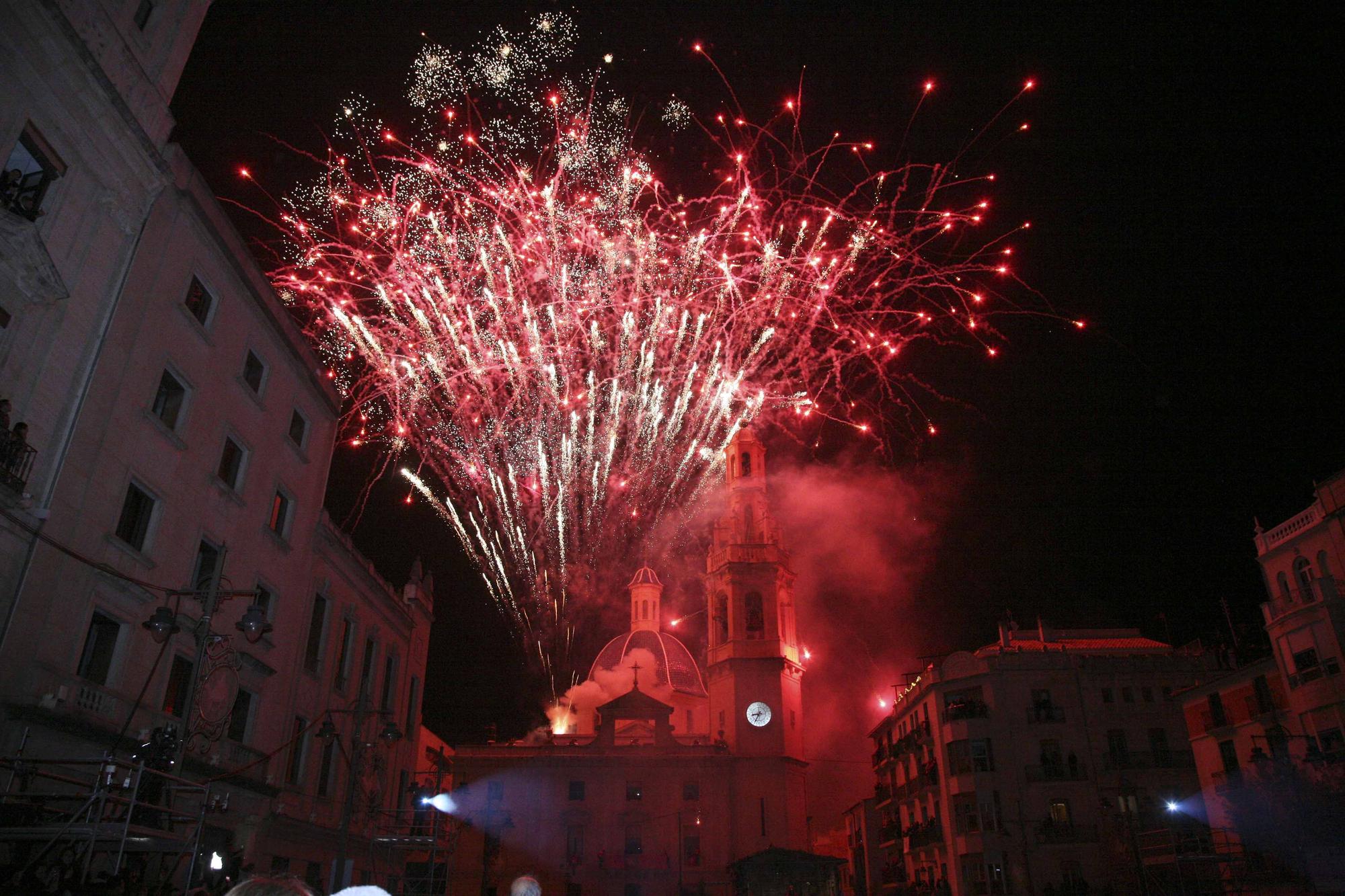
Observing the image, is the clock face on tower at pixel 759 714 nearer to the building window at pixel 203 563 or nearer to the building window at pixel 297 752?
the building window at pixel 297 752

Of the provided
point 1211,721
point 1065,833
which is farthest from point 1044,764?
point 1211,721

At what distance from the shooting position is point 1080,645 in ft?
169

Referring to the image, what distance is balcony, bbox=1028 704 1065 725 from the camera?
1704 inches

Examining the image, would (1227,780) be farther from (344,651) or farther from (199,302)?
(199,302)

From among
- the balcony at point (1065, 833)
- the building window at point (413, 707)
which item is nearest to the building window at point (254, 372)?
the building window at point (413, 707)

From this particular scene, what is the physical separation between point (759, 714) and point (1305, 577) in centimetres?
3299

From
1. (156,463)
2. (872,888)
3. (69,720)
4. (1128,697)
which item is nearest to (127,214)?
(156,463)

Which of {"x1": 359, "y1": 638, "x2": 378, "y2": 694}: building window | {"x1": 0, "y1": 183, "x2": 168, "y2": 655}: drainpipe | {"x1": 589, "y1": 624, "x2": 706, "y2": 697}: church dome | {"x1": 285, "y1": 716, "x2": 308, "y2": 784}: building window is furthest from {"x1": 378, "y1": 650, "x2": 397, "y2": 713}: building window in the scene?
{"x1": 589, "y1": 624, "x2": 706, "y2": 697}: church dome

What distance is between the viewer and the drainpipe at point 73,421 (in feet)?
46.0

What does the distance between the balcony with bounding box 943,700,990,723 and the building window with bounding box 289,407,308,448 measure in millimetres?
34028

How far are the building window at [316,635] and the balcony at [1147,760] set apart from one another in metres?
35.9

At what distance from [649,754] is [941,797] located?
1829 centimetres

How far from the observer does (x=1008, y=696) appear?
44.1 m

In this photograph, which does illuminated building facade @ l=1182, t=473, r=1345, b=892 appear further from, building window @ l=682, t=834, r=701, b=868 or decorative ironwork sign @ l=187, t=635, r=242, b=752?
decorative ironwork sign @ l=187, t=635, r=242, b=752
